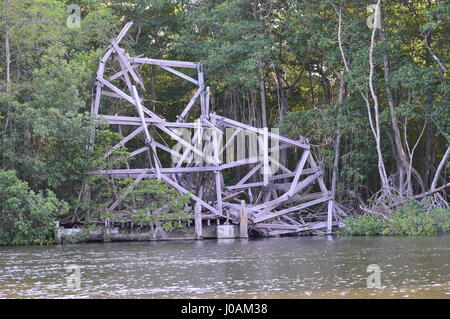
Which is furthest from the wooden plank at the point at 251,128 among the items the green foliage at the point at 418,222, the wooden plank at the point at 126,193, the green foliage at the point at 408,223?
the green foliage at the point at 418,222

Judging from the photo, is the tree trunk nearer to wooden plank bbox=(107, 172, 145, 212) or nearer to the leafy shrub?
wooden plank bbox=(107, 172, 145, 212)

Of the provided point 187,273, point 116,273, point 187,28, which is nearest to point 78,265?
point 116,273

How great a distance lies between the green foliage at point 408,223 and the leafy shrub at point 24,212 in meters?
11.8

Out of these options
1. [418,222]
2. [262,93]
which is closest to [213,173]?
[262,93]

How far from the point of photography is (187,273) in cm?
1962

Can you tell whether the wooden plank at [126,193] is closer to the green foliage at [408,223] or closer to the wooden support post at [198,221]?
the wooden support post at [198,221]

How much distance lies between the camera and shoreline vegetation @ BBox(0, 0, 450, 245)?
30.9 m

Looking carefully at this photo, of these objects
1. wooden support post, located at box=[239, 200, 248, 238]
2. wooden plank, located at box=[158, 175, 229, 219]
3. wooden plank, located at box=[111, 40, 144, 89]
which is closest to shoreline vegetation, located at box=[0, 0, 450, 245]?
wooden plank, located at box=[158, 175, 229, 219]

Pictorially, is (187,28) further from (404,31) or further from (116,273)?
(116,273)

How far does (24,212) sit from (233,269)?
40.7ft

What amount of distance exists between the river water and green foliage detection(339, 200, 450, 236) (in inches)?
59.0

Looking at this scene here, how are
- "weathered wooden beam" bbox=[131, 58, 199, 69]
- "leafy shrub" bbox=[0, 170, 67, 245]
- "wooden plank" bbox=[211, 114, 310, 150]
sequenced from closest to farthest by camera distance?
"leafy shrub" bbox=[0, 170, 67, 245] < "wooden plank" bbox=[211, 114, 310, 150] < "weathered wooden beam" bbox=[131, 58, 199, 69]

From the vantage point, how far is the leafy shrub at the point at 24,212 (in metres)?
28.9

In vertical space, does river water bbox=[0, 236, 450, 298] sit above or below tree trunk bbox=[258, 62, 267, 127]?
below
